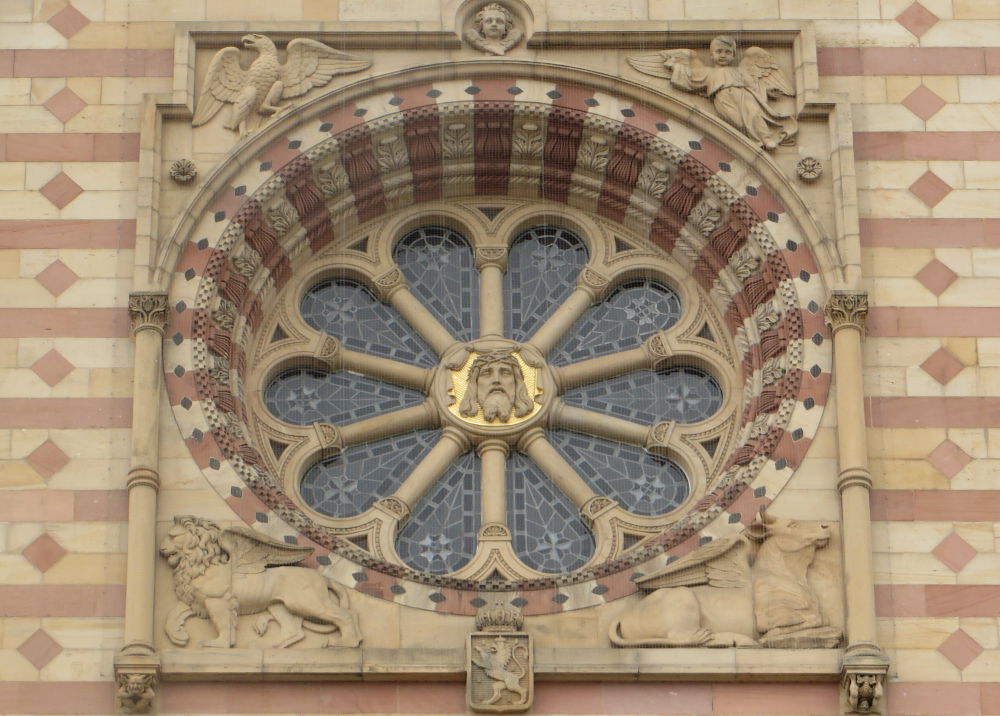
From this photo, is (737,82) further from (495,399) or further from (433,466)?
(433,466)

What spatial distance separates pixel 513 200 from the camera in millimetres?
24203

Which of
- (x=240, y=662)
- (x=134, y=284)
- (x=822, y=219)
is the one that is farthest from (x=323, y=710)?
(x=822, y=219)

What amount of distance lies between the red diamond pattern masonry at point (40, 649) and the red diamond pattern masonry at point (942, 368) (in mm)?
6126

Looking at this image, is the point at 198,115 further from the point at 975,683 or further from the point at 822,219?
the point at 975,683

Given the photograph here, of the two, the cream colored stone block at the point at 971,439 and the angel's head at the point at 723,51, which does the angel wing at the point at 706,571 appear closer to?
the cream colored stone block at the point at 971,439

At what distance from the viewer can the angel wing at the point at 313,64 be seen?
Result: 2350 cm

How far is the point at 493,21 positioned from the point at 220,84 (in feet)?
6.61

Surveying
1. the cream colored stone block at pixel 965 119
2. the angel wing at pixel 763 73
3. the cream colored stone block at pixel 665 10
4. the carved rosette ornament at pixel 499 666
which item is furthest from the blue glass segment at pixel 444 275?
the cream colored stone block at pixel 965 119

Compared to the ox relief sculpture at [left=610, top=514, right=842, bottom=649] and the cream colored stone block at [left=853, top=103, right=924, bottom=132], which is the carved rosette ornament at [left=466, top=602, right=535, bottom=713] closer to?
the ox relief sculpture at [left=610, top=514, right=842, bottom=649]

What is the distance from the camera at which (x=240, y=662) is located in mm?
21062

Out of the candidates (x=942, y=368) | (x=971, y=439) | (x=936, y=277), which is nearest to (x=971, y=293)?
(x=936, y=277)

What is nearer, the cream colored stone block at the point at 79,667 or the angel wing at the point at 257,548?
the cream colored stone block at the point at 79,667

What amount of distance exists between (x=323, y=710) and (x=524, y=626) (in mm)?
1433

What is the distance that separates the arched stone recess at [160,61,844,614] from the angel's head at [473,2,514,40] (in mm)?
274
